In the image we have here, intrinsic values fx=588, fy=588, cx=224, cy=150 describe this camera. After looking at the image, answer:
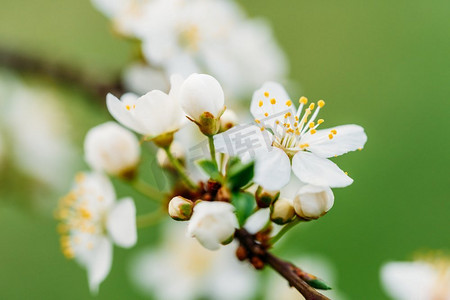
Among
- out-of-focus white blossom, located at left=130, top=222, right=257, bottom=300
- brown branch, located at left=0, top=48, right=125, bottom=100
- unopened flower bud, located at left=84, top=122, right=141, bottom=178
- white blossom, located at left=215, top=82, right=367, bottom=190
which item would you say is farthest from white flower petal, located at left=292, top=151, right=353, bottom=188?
out-of-focus white blossom, located at left=130, top=222, right=257, bottom=300

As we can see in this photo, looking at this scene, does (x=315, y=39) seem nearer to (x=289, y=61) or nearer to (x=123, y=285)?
(x=289, y=61)

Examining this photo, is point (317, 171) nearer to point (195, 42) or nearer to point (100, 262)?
point (100, 262)

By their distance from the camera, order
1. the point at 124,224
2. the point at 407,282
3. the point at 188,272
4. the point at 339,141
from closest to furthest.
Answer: the point at 339,141 < the point at 124,224 < the point at 407,282 < the point at 188,272

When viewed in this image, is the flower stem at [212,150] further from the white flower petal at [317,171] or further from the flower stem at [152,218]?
the flower stem at [152,218]

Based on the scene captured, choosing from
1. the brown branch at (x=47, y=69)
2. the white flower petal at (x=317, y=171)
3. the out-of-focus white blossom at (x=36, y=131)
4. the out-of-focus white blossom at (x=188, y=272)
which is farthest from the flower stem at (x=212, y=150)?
the out-of-focus white blossom at (x=36, y=131)

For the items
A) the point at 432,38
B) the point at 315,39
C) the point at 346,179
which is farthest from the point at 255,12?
the point at 346,179

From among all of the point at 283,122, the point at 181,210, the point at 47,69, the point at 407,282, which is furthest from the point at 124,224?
the point at 47,69
